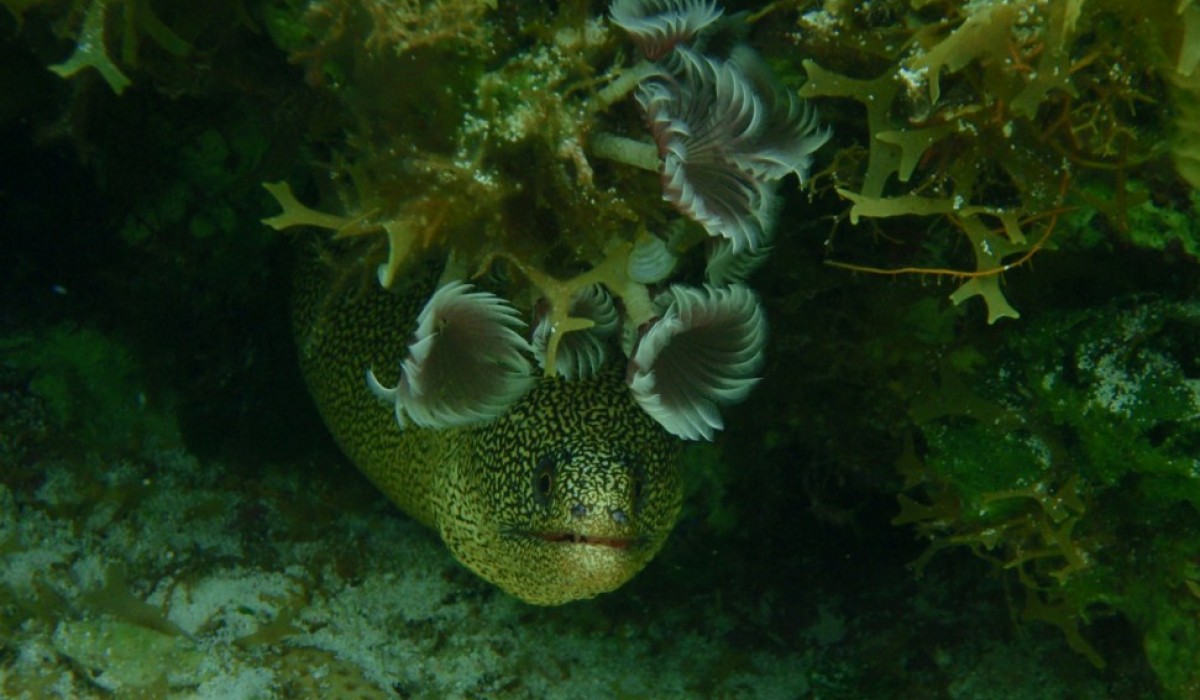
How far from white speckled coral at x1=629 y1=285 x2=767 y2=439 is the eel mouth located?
396 millimetres

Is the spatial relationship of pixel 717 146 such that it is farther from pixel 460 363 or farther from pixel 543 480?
pixel 543 480

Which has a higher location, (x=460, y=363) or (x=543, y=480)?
(x=460, y=363)

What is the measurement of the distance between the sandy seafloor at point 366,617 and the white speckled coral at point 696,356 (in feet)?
4.82

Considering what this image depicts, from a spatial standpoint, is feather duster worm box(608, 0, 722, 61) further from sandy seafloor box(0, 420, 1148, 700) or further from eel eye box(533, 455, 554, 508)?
sandy seafloor box(0, 420, 1148, 700)

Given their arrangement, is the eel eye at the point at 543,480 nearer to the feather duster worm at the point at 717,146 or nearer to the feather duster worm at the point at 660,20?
the feather duster worm at the point at 717,146

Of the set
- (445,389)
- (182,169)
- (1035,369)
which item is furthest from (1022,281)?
(182,169)

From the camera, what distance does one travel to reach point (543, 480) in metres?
2.78

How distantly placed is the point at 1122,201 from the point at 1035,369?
0.67 m

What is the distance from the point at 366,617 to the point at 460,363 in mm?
1453

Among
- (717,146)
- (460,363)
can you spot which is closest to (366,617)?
(460,363)

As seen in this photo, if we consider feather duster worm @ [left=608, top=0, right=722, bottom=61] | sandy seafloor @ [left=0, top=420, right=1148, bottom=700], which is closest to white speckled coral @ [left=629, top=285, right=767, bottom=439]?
feather duster worm @ [left=608, top=0, right=722, bottom=61]

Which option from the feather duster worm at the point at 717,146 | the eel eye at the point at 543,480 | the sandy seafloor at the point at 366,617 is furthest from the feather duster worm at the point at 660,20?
the sandy seafloor at the point at 366,617

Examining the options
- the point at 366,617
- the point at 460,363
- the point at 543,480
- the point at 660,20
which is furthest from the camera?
the point at 366,617

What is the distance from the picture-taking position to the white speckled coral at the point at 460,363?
2.33 metres
